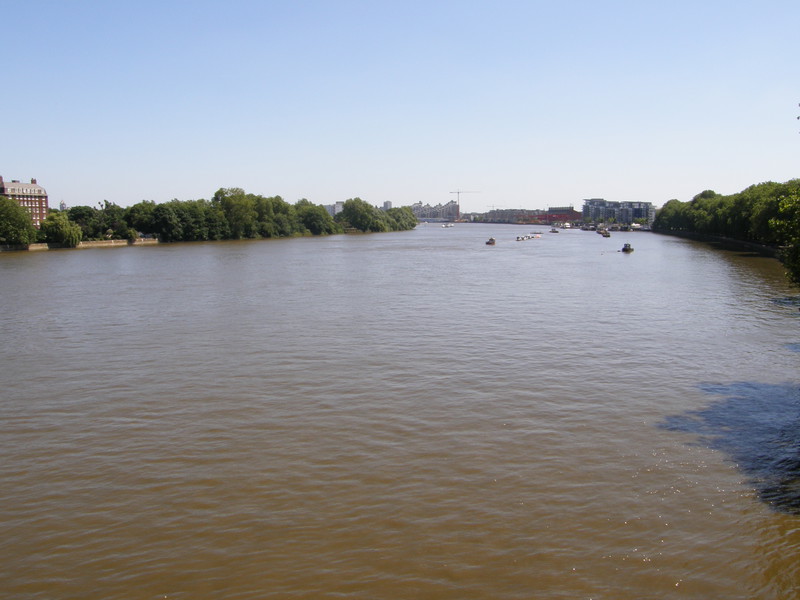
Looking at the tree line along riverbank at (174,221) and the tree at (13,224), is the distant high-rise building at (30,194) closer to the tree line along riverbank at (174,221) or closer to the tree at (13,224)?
the tree line along riverbank at (174,221)

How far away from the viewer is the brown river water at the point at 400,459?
723 cm

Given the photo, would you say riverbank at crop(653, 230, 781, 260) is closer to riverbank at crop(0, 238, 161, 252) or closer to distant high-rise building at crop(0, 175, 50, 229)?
riverbank at crop(0, 238, 161, 252)

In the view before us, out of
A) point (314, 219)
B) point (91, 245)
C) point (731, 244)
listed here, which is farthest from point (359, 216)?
point (731, 244)

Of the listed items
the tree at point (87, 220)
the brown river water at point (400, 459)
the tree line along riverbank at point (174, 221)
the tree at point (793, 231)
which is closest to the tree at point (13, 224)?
the tree line along riverbank at point (174, 221)

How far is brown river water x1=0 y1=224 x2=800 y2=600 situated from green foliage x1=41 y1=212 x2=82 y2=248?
56.5 metres

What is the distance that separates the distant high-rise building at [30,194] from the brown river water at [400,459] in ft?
388

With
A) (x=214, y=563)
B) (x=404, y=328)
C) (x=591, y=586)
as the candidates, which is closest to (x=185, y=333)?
(x=404, y=328)

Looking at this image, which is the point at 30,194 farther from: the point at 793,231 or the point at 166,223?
the point at 793,231

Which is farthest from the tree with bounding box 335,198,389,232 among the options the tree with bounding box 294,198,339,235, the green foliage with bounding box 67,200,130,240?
the green foliage with bounding box 67,200,130,240

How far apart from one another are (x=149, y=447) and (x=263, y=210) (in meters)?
96.1

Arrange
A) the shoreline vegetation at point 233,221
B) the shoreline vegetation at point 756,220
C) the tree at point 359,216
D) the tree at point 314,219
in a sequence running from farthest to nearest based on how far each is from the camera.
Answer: the tree at point 359,216, the tree at point 314,219, the shoreline vegetation at point 233,221, the shoreline vegetation at point 756,220

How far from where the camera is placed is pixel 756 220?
5481 centimetres

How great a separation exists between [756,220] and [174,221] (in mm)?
69758

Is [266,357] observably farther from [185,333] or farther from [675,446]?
[675,446]
